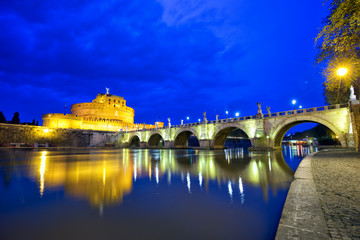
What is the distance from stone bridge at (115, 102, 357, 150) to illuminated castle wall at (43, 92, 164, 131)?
2525 centimetres

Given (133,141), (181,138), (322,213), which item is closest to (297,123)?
(181,138)

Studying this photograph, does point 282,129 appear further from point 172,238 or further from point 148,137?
point 148,137

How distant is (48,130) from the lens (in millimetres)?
46750

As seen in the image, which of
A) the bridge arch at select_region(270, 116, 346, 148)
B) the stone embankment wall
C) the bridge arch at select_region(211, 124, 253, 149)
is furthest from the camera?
the stone embankment wall

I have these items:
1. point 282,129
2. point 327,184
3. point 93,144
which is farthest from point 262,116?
point 93,144

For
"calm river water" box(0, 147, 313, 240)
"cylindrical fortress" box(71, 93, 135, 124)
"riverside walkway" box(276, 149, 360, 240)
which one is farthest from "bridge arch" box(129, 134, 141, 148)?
"riverside walkway" box(276, 149, 360, 240)

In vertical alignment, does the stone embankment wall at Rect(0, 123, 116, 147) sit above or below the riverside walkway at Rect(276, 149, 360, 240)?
above

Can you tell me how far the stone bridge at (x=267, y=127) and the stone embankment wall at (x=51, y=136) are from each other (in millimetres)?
20894

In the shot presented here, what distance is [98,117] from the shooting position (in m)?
70.2

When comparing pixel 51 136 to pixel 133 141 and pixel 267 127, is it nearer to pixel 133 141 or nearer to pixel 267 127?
pixel 133 141

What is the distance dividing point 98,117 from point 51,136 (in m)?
23.8

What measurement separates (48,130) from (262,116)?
5022cm

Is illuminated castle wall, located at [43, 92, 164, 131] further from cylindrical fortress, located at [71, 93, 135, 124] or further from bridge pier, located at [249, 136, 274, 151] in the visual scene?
bridge pier, located at [249, 136, 274, 151]

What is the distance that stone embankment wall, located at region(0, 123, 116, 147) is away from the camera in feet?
134
